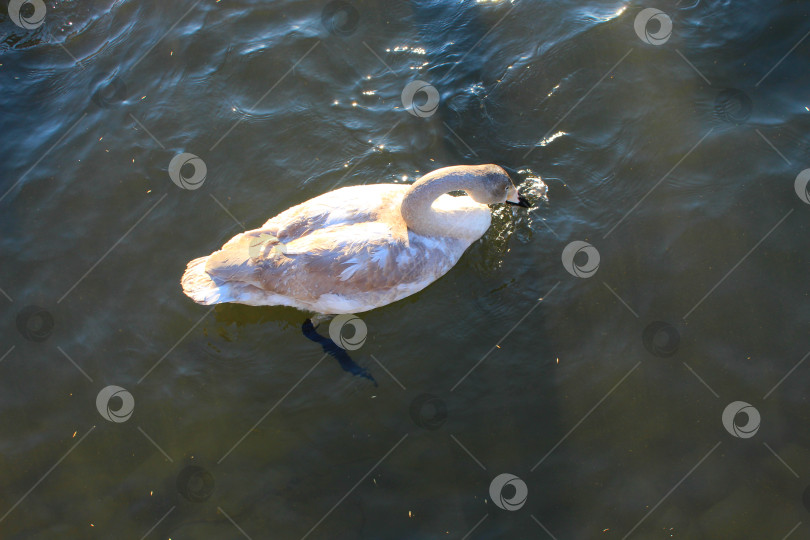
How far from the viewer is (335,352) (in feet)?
19.0

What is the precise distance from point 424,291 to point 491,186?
52.9 inches

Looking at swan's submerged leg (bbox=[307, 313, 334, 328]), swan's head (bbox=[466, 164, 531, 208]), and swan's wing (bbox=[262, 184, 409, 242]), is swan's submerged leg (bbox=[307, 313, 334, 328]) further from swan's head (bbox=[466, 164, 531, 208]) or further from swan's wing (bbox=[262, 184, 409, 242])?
swan's head (bbox=[466, 164, 531, 208])

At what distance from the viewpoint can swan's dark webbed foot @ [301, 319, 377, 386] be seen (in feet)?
18.7

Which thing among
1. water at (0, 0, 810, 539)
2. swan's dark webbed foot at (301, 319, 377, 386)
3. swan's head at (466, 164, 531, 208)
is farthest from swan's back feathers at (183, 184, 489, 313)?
swan's head at (466, 164, 531, 208)

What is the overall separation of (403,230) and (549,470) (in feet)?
8.75

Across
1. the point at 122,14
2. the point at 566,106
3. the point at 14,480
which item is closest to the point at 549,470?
the point at 566,106

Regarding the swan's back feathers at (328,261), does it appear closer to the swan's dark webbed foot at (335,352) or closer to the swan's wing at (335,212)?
the swan's wing at (335,212)

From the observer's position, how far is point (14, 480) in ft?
17.5

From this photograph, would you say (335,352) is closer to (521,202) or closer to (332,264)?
(332,264)

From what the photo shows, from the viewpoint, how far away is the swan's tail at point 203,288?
5520 millimetres

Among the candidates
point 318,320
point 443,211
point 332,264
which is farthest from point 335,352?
point 443,211

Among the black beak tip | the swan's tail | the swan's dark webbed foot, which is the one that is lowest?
the swan's dark webbed foot

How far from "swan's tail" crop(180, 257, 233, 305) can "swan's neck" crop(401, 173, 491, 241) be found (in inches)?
77.6

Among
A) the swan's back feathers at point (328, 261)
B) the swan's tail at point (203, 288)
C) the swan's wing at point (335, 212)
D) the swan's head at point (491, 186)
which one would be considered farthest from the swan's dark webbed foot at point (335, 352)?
the swan's head at point (491, 186)
